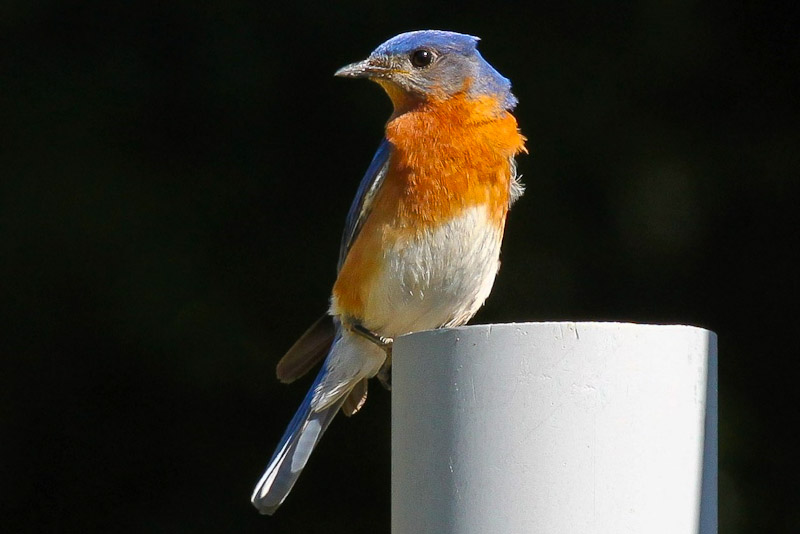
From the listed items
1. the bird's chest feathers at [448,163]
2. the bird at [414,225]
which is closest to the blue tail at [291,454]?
the bird at [414,225]

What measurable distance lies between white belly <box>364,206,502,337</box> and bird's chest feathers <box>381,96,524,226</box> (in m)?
0.05

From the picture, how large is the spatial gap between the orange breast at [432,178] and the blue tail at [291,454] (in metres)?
0.37

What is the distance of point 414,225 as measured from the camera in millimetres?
2961

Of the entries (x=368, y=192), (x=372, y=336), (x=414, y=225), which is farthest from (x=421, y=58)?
(x=372, y=336)

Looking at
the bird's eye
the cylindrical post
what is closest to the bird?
the bird's eye

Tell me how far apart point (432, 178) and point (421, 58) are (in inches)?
21.3

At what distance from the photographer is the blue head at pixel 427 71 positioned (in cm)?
327

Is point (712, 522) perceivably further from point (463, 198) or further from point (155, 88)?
point (155, 88)

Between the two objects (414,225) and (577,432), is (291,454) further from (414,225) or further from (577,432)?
(577,432)

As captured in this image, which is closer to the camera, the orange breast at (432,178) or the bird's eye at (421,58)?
the orange breast at (432,178)

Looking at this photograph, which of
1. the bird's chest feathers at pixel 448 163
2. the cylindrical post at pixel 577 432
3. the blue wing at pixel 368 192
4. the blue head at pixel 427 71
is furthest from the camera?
the blue head at pixel 427 71

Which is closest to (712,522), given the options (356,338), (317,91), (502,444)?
(502,444)

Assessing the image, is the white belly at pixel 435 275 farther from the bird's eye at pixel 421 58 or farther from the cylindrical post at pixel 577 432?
the cylindrical post at pixel 577 432

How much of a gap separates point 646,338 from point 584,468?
221 millimetres
